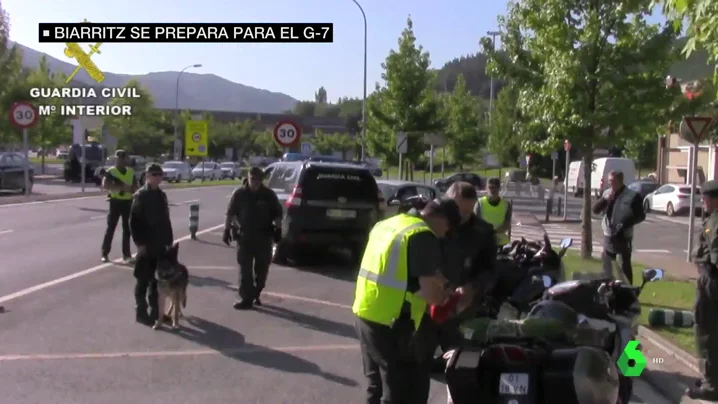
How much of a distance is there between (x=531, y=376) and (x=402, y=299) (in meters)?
0.84

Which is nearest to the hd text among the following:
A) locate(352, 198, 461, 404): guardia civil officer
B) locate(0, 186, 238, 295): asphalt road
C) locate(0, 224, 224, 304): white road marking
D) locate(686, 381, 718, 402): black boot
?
locate(0, 186, 238, 295): asphalt road

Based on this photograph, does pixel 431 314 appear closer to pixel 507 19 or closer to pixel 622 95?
pixel 622 95

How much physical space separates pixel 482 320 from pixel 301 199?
395 inches

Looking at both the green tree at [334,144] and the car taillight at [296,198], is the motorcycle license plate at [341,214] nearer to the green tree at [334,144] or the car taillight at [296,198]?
the car taillight at [296,198]

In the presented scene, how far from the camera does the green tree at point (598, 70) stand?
15.6 metres

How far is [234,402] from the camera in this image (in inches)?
278

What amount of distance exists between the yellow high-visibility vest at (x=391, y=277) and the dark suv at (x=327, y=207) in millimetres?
10054

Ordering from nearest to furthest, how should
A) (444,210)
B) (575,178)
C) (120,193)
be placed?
(444,210) → (120,193) → (575,178)

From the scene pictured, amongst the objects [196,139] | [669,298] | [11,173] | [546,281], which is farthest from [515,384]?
[196,139]

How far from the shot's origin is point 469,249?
280 inches

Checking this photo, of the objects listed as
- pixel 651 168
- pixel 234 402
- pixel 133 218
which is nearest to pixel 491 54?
pixel 133 218

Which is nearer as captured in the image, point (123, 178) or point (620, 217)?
point (620, 217)

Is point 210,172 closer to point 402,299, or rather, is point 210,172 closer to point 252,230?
point 252,230

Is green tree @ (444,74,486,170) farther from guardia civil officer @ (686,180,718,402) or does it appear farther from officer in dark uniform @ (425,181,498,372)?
officer in dark uniform @ (425,181,498,372)
